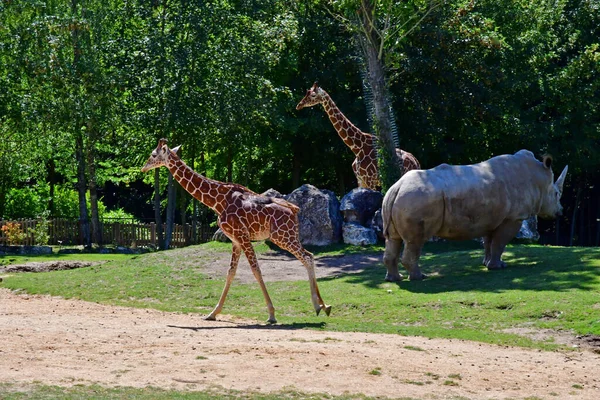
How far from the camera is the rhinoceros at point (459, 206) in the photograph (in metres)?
23.5

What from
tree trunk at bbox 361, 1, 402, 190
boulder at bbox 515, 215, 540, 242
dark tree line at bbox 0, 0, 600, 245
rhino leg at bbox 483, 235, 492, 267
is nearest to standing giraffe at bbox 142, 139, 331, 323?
rhino leg at bbox 483, 235, 492, 267

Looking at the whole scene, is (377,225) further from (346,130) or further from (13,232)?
(13,232)

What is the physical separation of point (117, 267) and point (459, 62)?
53.8 ft

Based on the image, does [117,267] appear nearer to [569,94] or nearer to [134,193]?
[569,94]

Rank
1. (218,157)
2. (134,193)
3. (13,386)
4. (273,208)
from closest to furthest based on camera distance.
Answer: (13,386) < (273,208) < (218,157) < (134,193)

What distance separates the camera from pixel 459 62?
128 feet

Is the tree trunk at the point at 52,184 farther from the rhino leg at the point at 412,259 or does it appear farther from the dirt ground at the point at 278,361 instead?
the dirt ground at the point at 278,361

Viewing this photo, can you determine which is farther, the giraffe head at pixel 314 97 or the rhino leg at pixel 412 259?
the giraffe head at pixel 314 97

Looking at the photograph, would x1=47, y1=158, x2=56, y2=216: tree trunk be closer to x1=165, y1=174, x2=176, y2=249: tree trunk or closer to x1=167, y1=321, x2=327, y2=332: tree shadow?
x1=165, y1=174, x2=176, y2=249: tree trunk

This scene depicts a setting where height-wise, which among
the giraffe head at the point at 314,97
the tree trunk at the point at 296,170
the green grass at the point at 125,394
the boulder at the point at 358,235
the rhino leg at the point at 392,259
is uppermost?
the giraffe head at the point at 314,97

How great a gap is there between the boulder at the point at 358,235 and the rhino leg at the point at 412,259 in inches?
229

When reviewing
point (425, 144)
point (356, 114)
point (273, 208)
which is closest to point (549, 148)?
point (425, 144)

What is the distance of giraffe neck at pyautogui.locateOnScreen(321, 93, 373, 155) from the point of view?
31.3 metres

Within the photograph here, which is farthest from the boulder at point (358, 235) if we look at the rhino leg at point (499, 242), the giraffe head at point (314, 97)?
the rhino leg at point (499, 242)
